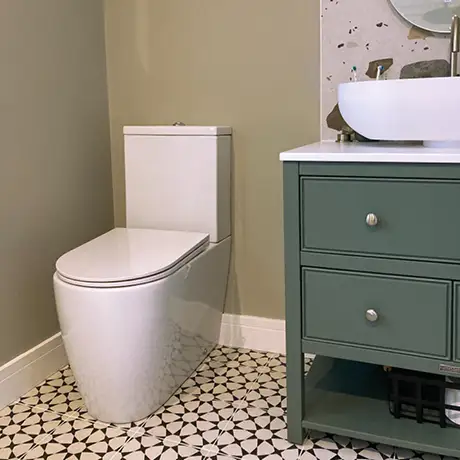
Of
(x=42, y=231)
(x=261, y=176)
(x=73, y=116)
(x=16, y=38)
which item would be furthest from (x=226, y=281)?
(x=16, y=38)

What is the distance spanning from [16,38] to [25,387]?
110 cm

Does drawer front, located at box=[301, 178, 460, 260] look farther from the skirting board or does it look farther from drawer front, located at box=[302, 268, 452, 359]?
the skirting board

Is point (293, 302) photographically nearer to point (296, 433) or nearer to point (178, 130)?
point (296, 433)

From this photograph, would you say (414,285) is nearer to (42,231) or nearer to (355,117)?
(355,117)

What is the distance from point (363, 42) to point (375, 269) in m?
0.81

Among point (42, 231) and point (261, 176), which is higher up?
point (261, 176)

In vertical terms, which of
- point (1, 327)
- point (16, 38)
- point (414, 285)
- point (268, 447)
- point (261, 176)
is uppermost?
point (16, 38)

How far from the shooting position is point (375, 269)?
142 cm

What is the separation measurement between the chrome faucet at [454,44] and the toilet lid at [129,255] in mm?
893

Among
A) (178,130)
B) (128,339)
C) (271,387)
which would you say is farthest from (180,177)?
(271,387)

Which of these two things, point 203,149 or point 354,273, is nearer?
point 354,273

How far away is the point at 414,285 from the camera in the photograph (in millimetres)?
1395

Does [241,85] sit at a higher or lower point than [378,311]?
higher

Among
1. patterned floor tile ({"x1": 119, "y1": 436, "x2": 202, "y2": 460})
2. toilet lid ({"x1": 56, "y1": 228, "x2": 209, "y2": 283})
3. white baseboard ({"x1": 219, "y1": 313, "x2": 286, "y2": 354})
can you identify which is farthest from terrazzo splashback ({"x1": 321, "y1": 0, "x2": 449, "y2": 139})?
patterned floor tile ({"x1": 119, "y1": 436, "x2": 202, "y2": 460})
